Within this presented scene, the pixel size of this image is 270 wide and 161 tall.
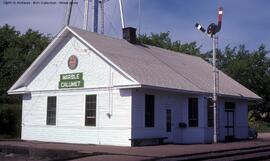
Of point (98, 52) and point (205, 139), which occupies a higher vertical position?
point (98, 52)

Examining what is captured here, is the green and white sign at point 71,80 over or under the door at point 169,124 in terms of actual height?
over

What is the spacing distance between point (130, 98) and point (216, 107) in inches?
273

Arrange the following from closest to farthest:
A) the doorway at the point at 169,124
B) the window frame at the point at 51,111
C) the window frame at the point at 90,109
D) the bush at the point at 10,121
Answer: the window frame at the point at 90,109 → the doorway at the point at 169,124 → the window frame at the point at 51,111 → the bush at the point at 10,121

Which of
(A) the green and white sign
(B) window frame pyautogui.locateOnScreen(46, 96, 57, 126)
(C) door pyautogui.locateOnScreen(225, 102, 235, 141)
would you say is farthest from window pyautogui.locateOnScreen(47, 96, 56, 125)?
(C) door pyautogui.locateOnScreen(225, 102, 235, 141)

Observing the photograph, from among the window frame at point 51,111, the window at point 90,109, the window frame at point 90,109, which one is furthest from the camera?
the window frame at point 51,111

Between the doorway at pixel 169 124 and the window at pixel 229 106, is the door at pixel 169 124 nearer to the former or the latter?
the doorway at pixel 169 124

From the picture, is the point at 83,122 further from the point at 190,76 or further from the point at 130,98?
the point at 190,76

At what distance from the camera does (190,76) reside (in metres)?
33.3

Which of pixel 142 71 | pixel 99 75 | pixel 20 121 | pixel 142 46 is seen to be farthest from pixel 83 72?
pixel 20 121

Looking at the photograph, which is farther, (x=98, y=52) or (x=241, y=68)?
(x=241, y=68)

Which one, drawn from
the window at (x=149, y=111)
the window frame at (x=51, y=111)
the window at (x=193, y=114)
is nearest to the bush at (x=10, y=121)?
the window frame at (x=51, y=111)

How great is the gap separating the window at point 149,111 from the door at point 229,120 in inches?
316

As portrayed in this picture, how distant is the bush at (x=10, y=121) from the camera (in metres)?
35.2

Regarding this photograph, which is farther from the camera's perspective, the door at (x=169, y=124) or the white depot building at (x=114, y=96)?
the door at (x=169, y=124)
